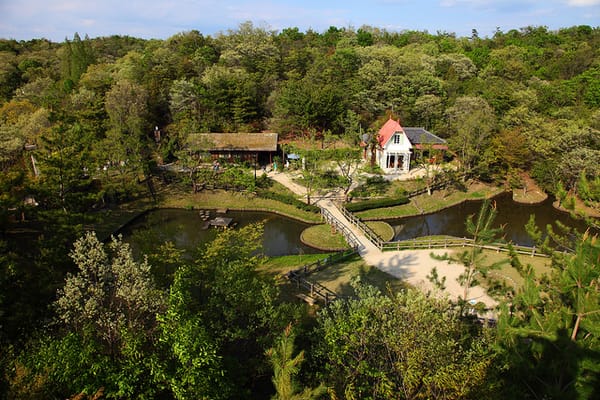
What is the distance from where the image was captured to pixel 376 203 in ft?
113

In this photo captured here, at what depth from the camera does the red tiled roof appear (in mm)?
41806

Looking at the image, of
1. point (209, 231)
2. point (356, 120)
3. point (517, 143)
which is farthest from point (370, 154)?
point (209, 231)

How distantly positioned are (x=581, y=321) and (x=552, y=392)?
1.91 metres

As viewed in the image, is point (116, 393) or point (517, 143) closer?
point (116, 393)

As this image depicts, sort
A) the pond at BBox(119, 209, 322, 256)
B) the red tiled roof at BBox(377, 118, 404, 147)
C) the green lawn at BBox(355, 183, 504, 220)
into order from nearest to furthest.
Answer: the pond at BBox(119, 209, 322, 256), the green lawn at BBox(355, 183, 504, 220), the red tiled roof at BBox(377, 118, 404, 147)

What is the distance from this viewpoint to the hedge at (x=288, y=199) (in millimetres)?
33656

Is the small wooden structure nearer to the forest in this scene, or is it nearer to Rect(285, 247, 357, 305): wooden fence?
the forest

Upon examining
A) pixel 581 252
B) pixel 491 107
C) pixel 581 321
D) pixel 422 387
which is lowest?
pixel 422 387

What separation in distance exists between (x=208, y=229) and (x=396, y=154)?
21789mm

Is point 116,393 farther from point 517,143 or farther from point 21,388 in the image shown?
point 517,143

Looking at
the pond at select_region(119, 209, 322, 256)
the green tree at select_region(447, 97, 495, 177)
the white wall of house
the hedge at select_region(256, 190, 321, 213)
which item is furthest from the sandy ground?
the green tree at select_region(447, 97, 495, 177)

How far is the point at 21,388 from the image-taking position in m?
9.80

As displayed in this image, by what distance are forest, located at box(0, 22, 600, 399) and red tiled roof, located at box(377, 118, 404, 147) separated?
5.85m

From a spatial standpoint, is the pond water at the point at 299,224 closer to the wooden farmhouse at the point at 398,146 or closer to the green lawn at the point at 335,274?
the green lawn at the point at 335,274
